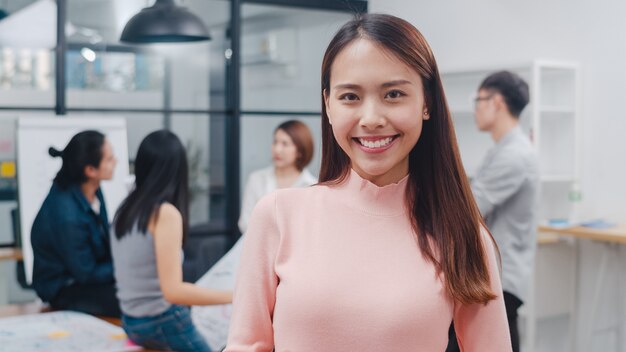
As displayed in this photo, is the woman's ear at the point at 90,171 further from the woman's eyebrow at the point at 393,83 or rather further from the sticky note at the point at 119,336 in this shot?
the woman's eyebrow at the point at 393,83

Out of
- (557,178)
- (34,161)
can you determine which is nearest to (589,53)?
(557,178)

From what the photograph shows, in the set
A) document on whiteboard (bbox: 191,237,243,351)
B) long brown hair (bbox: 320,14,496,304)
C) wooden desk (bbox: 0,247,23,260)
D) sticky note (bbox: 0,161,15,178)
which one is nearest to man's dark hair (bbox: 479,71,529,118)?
document on whiteboard (bbox: 191,237,243,351)

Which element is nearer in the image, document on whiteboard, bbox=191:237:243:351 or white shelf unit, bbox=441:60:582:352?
document on whiteboard, bbox=191:237:243:351

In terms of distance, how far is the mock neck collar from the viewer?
3.64 ft

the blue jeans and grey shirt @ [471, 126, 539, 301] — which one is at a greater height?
grey shirt @ [471, 126, 539, 301]

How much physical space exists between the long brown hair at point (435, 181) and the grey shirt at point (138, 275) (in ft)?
5.60

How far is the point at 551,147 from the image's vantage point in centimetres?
479

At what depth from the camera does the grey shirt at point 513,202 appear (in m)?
2.82

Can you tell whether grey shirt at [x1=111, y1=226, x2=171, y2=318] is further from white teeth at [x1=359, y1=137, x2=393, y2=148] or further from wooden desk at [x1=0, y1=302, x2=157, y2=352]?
white teeth at [x1=359, y1=137, x2=393, y2=148]

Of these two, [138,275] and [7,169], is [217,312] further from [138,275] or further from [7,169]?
[7,169]

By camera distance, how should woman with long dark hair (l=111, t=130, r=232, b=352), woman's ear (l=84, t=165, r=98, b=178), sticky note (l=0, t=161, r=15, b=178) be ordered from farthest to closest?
sticky note (l=0, t=161, r=15, b=178)
woman's ear (l=84, t=165, r=98, b=178)
woman with long dark hair (l=111, t=130, r=232, b=352)

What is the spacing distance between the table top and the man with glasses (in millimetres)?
1189

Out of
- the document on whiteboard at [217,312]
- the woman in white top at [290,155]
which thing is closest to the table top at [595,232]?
the woman in white top at [290,155]

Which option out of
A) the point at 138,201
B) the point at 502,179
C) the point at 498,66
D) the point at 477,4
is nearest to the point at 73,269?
the point at 138,201
